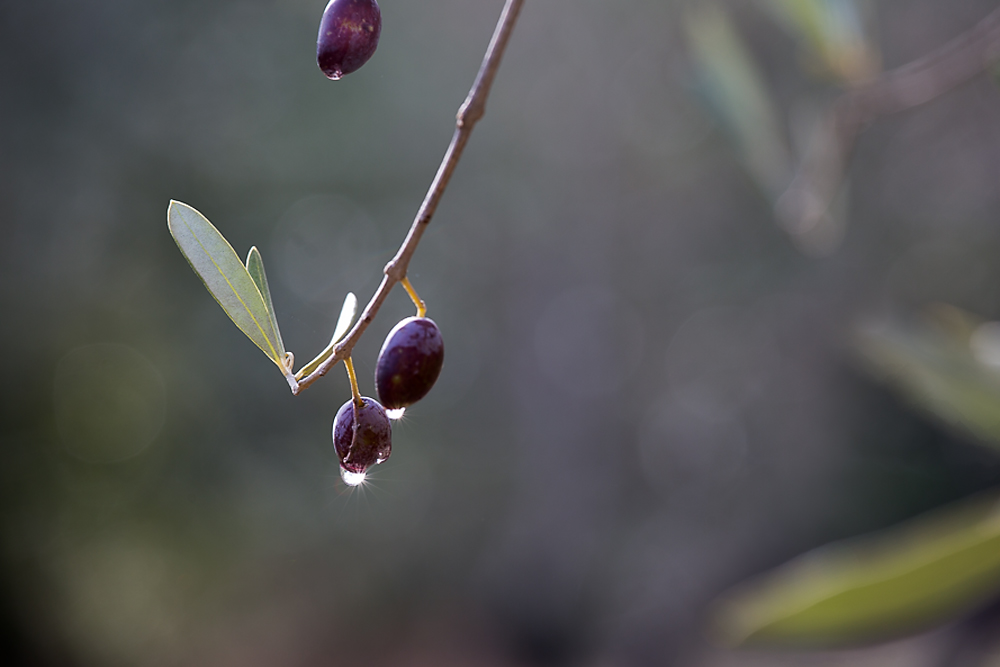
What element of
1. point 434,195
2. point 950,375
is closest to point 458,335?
point 950,375

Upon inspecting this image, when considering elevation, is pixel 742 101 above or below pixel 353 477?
above

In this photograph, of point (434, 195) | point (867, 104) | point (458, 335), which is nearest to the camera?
point (434, 195)

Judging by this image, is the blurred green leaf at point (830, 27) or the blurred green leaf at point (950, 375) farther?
the blurred green leaf at point (830, 27)

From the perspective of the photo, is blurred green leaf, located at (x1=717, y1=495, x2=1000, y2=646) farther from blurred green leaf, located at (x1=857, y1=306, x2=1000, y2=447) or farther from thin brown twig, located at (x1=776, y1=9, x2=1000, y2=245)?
thin brown twig, located at (x1=776, y1=9, x2=1000, y2=245)

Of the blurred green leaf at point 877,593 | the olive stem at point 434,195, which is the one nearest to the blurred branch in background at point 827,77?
the blurred green leaf at point 877,593

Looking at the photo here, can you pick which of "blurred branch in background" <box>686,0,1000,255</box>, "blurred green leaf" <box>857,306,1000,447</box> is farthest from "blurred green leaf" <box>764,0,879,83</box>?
"blurred green leaf" <box>857,306,1000,447</box>

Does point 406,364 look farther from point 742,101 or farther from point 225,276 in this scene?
point 742,101

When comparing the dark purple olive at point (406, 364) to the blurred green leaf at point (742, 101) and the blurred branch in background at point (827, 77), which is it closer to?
the blurred branch in background at point (827, 77)

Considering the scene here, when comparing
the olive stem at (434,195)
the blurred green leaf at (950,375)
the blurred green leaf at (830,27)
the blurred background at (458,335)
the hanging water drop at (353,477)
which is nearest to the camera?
the olive stem at (434,195)
